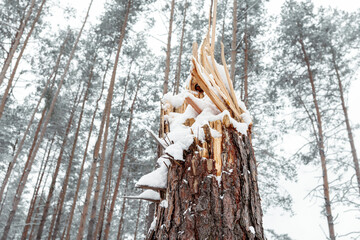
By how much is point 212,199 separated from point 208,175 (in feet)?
0.37

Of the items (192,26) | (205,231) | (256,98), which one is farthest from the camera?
(192,26)

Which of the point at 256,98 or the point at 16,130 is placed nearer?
the point at 256,98

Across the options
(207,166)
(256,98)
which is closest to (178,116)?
(207,166)

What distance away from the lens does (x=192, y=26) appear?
9.82 meters

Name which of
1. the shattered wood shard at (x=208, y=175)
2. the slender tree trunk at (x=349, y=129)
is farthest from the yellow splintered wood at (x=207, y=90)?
the slender tree trunk at (x=349, y=129)

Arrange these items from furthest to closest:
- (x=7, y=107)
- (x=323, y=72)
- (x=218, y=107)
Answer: (x=7, y=107), (x=323, y=72), (x=218, y=107)

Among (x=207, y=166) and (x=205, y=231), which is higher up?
(x=207, y=166)

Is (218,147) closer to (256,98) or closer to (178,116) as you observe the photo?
(178,116)

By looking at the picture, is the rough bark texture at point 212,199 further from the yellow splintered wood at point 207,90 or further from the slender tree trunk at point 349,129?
the slender tree trunk at point 349,129

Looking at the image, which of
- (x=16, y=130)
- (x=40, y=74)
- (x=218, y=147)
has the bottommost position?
(x=218, y=147)

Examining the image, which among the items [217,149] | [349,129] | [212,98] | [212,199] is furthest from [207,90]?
[349,129]

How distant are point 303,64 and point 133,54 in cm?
739

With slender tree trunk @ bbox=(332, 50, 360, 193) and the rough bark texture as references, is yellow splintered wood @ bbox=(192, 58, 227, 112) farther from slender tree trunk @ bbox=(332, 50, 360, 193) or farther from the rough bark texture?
slender tree trunk @ bbox=(332, 50, 360, 193)

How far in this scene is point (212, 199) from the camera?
41.9 inches
